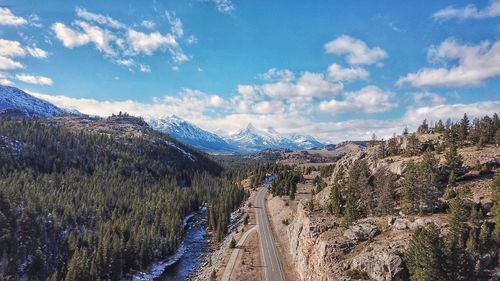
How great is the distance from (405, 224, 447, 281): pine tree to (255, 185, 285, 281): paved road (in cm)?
4393

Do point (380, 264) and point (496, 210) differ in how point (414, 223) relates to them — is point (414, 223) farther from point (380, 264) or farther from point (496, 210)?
point (380, 264)

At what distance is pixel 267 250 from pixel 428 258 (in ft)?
211

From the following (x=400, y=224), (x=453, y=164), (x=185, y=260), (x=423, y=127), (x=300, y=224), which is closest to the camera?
(x=400, y=224)

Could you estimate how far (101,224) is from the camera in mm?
150625

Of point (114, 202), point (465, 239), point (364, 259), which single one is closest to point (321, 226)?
point (364, 259)

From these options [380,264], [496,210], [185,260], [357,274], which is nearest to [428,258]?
[380,264]

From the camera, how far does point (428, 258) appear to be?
4975 cm

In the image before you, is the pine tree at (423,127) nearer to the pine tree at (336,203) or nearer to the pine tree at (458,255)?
the pine tree at (336,203)

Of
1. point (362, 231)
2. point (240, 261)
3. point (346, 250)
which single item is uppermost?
point (362, 231)

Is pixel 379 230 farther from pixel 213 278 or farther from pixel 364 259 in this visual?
pixel 213 278

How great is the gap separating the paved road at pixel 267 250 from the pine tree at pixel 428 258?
43.9 metres

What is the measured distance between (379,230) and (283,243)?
48.9 metres

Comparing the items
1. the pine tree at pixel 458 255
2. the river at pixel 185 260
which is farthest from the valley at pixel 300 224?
the river at pixel 185 260

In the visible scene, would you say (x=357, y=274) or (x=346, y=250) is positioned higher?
(x=346, y=250)
